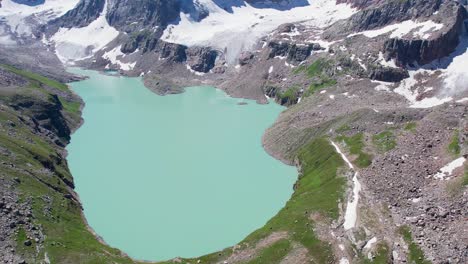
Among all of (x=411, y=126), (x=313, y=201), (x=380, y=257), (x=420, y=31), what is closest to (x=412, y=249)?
(x=380, y=257)

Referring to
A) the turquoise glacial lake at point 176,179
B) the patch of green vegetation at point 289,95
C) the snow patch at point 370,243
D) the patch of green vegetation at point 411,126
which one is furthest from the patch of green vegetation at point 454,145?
the patch of green vegetation at point 289,95

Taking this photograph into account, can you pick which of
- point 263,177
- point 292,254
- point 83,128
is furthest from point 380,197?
point 83,128

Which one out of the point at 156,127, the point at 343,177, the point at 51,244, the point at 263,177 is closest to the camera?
the point at 51,244

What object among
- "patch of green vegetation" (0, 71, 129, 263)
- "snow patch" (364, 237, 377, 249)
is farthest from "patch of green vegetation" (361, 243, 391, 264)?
"patch of green vegetation" (0, 71, 129, 263)

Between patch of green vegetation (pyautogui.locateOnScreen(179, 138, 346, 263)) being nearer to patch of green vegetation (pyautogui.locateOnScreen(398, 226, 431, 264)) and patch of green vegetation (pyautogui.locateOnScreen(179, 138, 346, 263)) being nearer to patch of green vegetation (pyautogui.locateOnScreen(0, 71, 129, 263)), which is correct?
patch of green vegetation (pyautogui.locateOnScreen(398, 226, 431, 264))

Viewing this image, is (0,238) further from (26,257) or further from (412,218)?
(412,218)

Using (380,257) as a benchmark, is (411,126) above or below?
above

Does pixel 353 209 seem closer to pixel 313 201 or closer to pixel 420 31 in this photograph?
pixel 313 201
